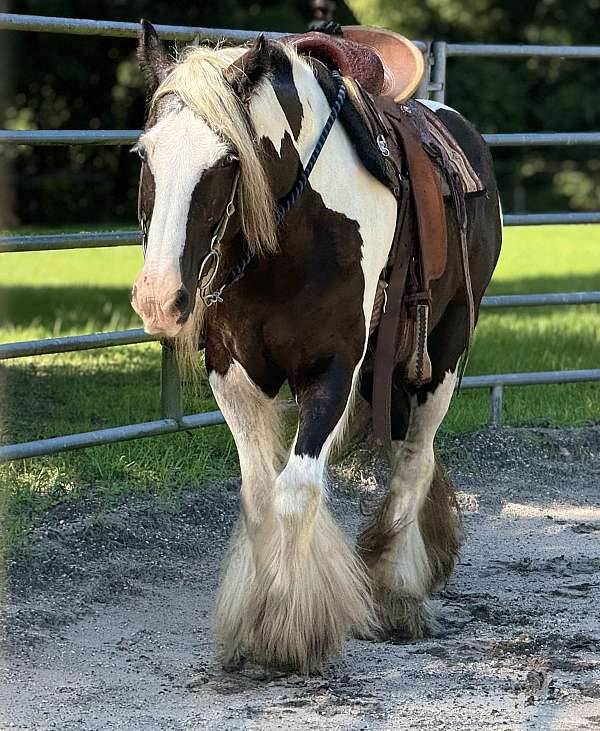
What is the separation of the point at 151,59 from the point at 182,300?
2.41 feet

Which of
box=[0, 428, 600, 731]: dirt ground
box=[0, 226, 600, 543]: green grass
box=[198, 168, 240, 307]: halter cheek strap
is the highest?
box=[198, 168, 240, 307]: halter cheek strap

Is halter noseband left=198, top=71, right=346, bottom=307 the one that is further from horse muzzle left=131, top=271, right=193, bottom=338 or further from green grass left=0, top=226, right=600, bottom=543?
green grass left=0, top=226, right=600, bottom=543

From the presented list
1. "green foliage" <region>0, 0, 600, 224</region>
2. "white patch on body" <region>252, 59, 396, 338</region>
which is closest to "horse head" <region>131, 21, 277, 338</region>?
"white patch on body" <region>252, 59, 396, 338</region>

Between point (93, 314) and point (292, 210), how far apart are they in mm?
5420

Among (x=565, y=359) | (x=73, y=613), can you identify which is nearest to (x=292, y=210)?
(x=73, y=613)

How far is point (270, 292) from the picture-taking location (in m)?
2.92

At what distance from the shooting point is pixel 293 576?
3.01 meters

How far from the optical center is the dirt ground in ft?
9.18

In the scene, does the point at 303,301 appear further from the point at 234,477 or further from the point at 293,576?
the point at 234,477

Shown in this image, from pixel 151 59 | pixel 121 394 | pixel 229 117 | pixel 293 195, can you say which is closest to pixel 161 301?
pixel 229 117

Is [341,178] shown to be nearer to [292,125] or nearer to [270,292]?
[292,125]

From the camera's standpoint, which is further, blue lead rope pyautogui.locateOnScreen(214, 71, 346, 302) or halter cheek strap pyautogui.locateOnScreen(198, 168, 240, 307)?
blue lead rope pyautogui.locateOnScreen(214, 71, 346, 302)

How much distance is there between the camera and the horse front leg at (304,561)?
2.96 m

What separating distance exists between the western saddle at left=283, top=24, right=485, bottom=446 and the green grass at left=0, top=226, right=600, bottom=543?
1353mm
